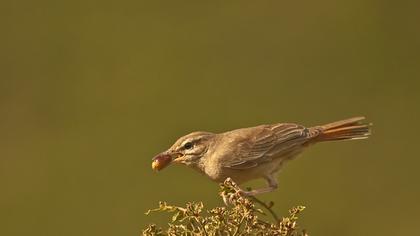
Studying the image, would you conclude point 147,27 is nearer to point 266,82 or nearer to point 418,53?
point 266,82

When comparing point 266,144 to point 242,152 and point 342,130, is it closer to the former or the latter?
point 242,152

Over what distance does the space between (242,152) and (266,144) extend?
13cm

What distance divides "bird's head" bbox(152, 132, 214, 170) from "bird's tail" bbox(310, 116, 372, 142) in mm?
656

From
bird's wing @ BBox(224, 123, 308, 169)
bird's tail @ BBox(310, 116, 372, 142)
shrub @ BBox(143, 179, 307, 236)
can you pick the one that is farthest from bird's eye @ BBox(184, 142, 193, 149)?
shrub @ BBox(143, 179, 307, 236)

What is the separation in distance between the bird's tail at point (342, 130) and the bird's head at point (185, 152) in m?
0.66

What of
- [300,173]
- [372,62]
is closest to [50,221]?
[300,173]

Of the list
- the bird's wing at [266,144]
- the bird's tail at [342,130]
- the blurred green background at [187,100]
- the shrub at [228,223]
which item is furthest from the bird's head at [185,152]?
the blurred green background at [187,100]

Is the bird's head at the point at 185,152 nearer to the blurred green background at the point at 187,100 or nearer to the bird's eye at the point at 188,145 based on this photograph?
the bird's eye at the point at 188,145

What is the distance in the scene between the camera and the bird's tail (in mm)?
4992

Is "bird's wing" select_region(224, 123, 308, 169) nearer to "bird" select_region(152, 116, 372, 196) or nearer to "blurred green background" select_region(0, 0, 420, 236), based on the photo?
"bird" select_region(152, 116, 372, 196)

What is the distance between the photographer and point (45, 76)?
11.6 metres

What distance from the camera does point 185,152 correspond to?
4.54 meters

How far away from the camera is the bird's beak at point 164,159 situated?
14.5 ft

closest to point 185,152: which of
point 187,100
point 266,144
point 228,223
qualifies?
point 266,144
